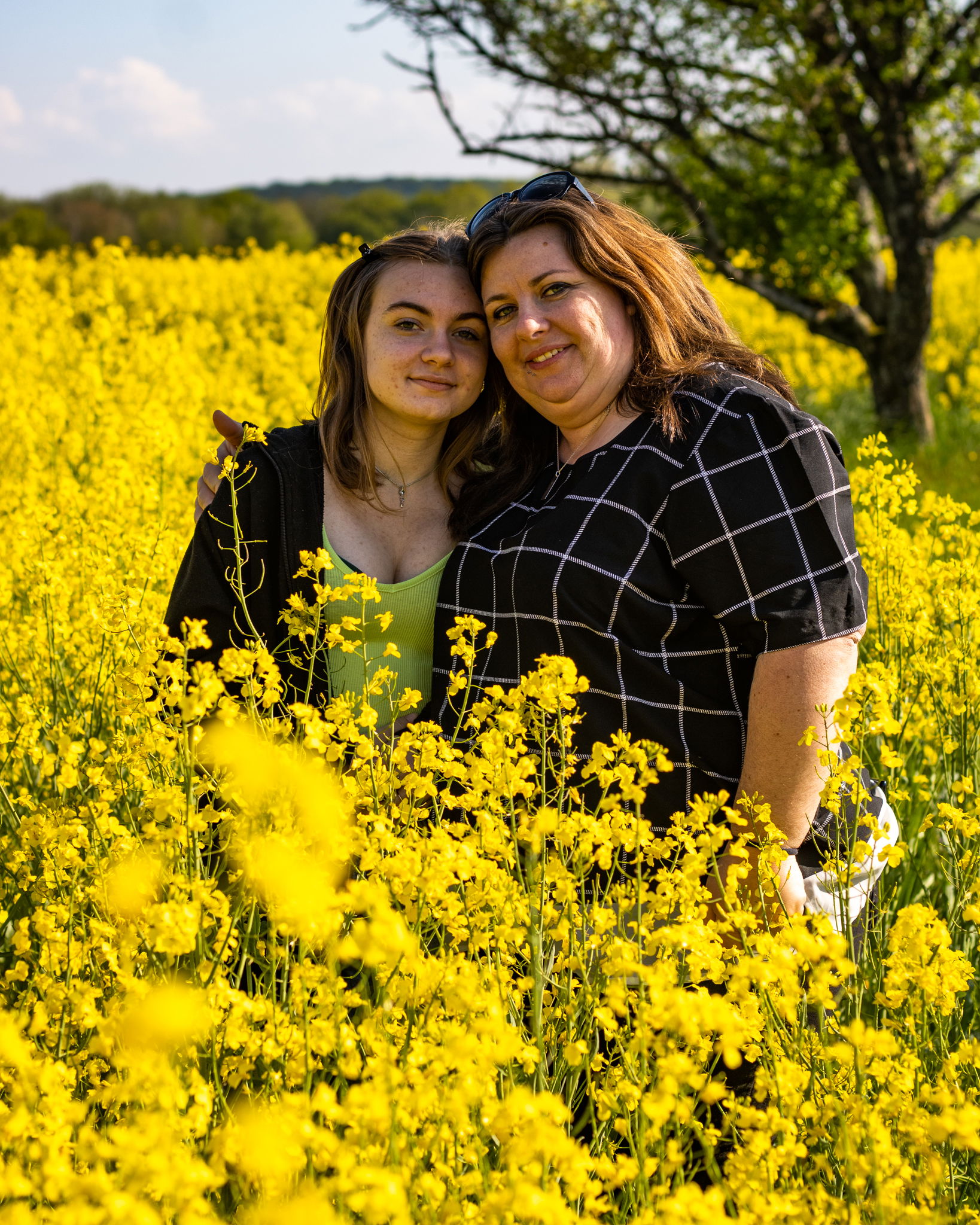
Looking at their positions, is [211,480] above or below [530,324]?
below

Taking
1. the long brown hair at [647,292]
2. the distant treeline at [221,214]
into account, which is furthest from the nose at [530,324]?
the distant treeline at [221,214]

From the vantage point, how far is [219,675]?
1945mm

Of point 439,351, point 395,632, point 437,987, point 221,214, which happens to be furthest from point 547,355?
point 221,214

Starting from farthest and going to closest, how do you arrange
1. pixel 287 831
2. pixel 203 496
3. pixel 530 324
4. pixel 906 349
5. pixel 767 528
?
pixel 906 349
pixel 203 496
pixel 530 324
pixel 767 528
pixel 287 831

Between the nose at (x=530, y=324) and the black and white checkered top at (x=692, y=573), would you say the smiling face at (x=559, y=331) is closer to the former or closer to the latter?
the nose at (x=530, y=324)

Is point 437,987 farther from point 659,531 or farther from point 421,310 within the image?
point 421,310

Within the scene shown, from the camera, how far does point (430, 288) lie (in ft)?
9.82

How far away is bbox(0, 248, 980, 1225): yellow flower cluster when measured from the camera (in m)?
1.36

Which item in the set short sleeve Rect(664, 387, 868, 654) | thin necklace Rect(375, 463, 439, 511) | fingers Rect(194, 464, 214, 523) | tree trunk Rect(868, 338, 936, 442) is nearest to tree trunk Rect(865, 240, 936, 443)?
tree trunk Rect(868, 338, 936, 442)

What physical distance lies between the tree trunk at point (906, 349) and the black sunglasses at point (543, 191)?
19.6 feet

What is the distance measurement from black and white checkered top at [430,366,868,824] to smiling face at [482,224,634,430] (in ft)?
0.55

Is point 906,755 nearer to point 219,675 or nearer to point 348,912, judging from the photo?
point 348,912

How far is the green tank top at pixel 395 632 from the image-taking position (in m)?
2.92

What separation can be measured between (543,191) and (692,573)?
1108 mm
